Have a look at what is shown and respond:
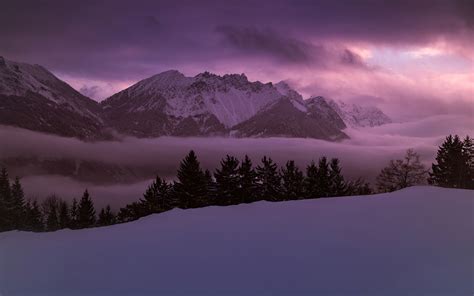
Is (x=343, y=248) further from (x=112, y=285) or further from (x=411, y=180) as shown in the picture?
(x=411, y=180)

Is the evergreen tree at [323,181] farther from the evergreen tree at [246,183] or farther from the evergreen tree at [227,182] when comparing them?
the evergreen tree at [227,182]

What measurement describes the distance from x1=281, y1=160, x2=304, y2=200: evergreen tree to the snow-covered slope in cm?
3338

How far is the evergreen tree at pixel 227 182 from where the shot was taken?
1858 inches

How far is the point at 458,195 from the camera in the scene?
1666cm

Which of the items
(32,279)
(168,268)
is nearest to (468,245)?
(168,268)

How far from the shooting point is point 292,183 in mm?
50125

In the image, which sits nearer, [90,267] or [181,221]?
[90,267]

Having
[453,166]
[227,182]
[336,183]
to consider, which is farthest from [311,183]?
[453,166]

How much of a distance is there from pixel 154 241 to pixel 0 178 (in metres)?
60.8

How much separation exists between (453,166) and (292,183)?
18894 mm

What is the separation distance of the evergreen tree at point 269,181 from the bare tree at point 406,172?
13.1 m

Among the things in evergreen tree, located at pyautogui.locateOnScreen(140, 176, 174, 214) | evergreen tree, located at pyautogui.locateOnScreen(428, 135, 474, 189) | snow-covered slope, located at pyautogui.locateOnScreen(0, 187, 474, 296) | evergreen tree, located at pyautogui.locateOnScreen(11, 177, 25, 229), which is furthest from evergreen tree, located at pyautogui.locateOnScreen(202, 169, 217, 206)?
snow-covered slope, located at pyautogui.locateOnScreen(0, 187, 474, 296)

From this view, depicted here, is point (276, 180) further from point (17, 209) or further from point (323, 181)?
point (17, 209)

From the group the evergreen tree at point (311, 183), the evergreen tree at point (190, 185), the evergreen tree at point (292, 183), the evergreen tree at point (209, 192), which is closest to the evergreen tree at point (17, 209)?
the evergreen tree at point (190, 185)
